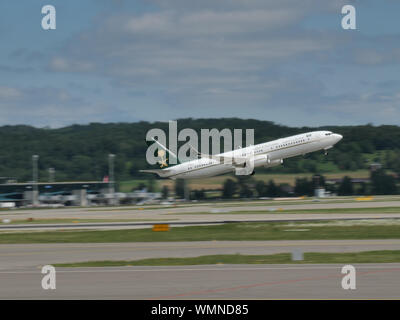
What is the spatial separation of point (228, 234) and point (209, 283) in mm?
19775

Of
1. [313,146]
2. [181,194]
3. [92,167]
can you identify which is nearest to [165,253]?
[313,146]

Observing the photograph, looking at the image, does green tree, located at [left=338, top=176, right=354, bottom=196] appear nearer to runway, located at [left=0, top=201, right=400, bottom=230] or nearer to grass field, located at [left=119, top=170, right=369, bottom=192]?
grass field, located at [left=119, top=170, right=369, bottom=192]

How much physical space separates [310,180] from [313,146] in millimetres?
41372

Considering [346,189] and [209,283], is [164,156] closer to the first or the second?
[346,189]

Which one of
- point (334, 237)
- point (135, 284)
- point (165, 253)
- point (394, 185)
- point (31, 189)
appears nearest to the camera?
point (135, 284)

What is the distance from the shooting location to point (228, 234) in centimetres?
4084

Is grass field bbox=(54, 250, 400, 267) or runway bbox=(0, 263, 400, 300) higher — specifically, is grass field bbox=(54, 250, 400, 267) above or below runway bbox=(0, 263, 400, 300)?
below

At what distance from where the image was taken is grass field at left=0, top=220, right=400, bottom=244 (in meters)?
38.1

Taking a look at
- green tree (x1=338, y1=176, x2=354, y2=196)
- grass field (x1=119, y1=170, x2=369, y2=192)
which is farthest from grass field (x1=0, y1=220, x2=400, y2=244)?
green tree (x1=338, y1=176, x2=354, y2=196)

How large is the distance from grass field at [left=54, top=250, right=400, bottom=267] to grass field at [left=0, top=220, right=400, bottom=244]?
335 inches

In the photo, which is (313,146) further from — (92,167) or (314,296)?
(92,167)

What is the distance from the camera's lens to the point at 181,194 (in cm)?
11706

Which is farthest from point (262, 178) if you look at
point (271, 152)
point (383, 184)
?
→ point (271, 152)

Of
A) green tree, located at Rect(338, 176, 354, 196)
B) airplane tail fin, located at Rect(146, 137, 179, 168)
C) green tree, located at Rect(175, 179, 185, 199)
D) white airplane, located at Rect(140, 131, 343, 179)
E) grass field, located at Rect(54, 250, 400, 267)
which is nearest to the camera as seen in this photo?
grass field, located at Rect(54, 250, 400, 267)
